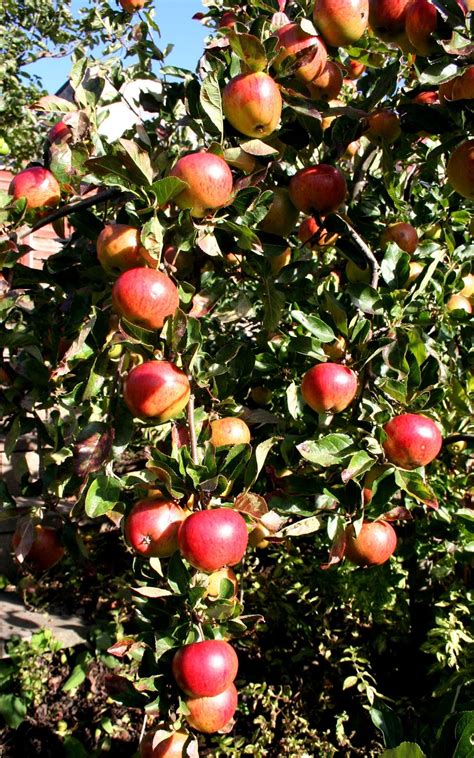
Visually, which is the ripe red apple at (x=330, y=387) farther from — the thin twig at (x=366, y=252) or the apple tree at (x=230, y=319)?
the thin twig at (x=366, y=252)

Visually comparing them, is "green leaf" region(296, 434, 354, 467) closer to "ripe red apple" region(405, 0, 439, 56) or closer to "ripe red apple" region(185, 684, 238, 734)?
"ripe red apple" region(185, 684, 238, 734)

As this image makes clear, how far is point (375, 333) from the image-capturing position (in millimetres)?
1255

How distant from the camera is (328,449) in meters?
1.10

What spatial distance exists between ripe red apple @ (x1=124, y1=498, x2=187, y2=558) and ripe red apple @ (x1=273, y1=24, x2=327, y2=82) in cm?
77

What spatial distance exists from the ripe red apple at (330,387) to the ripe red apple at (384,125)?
46 centimetres

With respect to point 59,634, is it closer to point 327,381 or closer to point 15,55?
point 327,381

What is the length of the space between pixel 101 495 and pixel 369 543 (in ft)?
1.69

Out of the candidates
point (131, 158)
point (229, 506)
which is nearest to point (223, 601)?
point (229, 506)

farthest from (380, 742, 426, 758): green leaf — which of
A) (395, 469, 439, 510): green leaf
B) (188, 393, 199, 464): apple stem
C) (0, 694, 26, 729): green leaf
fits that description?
(0, 694, 26, 729): green leaf

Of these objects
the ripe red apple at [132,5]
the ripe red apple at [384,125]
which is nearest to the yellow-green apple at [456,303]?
the ripe red apple at [384,125]

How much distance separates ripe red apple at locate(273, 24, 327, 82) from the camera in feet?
3.43

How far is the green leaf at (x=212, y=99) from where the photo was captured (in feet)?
3.42

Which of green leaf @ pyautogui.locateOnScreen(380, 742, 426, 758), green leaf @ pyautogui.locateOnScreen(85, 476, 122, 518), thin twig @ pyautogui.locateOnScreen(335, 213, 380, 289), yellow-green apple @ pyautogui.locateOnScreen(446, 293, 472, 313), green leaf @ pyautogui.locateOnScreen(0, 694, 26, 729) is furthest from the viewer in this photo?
green leaf @ pyautogui.locateOnScreen(0, 694, 26, 729)

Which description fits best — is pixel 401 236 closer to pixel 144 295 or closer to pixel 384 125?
pixel 384 125
